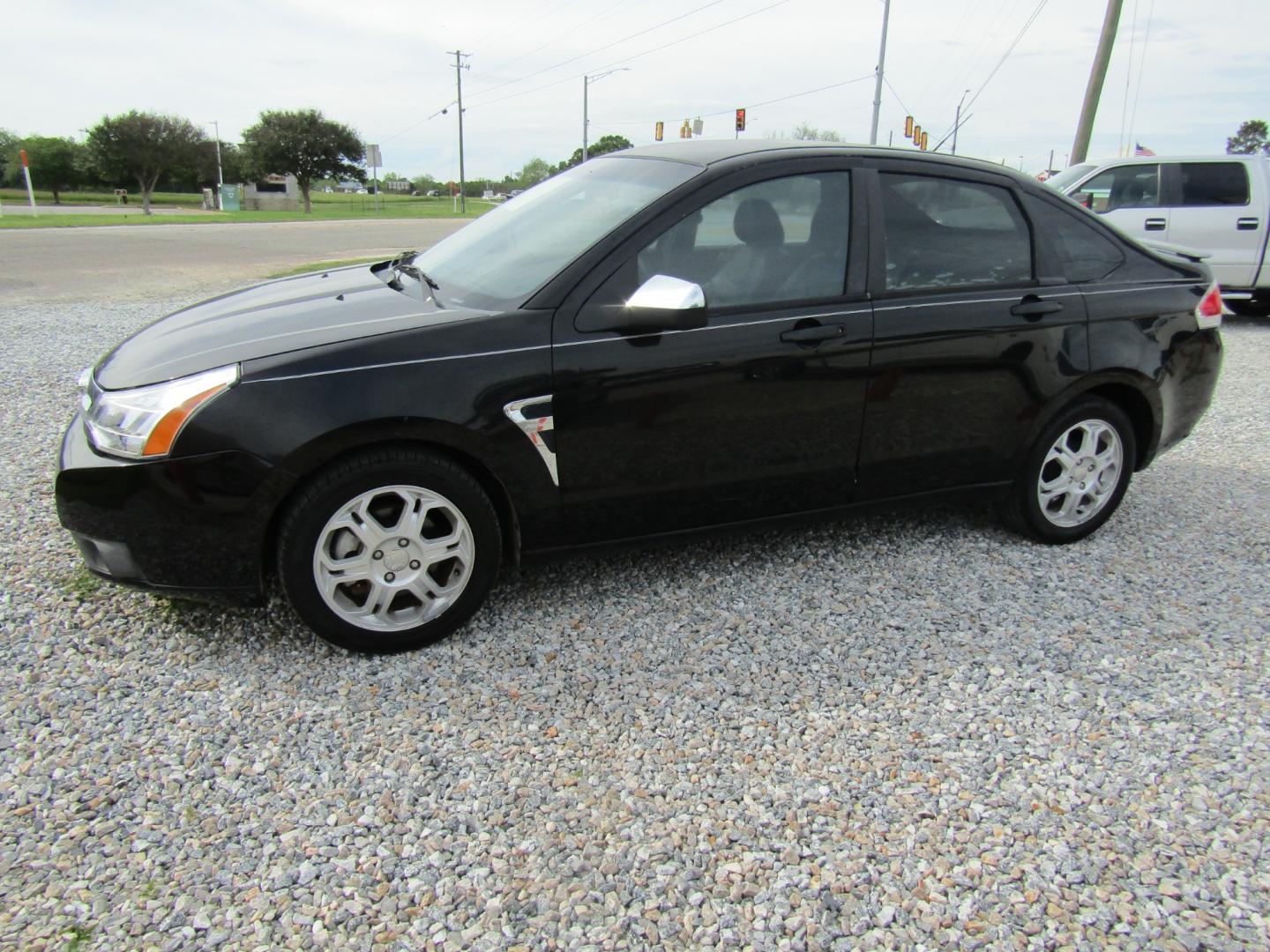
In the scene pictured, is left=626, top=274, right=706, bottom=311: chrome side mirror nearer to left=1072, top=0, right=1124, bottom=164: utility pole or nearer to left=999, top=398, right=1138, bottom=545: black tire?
left=999, top=398, right=1138, bottom=545: black tire

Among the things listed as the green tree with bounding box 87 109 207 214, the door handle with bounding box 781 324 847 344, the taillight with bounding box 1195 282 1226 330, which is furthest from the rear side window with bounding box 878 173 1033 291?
the green tree with bounding box 87 109 207 214

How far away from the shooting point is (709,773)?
2.54 metres

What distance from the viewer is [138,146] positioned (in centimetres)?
5044

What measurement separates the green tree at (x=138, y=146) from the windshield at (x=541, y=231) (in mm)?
54183

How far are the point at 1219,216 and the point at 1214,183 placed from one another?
14.9 inches

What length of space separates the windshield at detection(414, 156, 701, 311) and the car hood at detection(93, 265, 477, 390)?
19 cm

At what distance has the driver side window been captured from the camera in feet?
10.5

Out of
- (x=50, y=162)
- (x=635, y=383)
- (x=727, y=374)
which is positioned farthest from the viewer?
(x=50, y=162)

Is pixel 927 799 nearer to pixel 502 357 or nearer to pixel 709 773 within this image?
pixel 709 773

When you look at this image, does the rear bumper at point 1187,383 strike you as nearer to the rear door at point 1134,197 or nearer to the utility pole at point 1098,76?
the rear door at point 1134,197

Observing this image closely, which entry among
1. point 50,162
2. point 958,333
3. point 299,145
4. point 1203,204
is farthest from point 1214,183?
point 50,162

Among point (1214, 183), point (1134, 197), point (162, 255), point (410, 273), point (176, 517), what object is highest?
point (1214, 183)

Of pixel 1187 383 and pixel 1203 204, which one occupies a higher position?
pixel 1203 204

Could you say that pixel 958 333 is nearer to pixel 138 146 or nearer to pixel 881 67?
pixel 881 67
